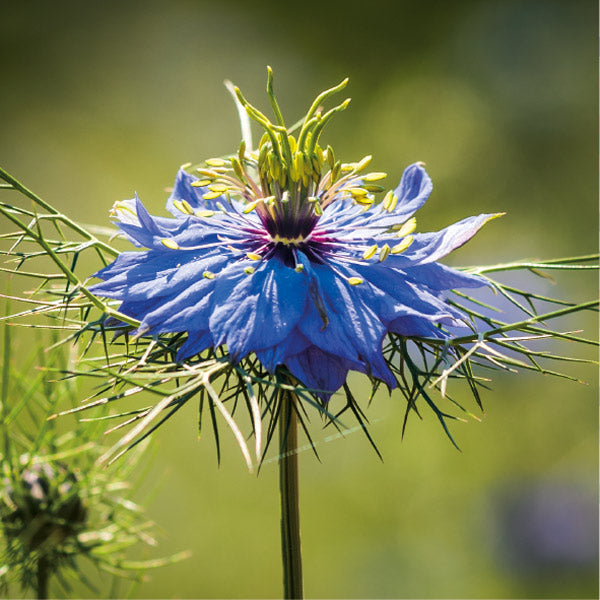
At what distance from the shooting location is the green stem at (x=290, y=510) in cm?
53

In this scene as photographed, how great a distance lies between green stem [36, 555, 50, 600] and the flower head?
37cm

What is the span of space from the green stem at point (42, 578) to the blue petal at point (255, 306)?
0.42m

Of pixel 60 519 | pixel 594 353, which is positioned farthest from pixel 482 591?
pixel 60 519

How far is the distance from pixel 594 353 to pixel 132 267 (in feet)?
6.37

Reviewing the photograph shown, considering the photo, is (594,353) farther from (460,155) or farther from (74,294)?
(74,294)

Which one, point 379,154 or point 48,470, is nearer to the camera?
point 48,470

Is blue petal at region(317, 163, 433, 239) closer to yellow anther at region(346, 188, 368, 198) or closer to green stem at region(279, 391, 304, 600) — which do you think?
yellow anther at region(346, 188, 368, 198)

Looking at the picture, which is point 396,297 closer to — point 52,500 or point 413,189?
point 413,189

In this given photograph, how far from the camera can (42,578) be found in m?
0.76

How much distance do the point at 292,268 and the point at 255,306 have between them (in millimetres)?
80

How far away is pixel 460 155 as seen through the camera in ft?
8.64

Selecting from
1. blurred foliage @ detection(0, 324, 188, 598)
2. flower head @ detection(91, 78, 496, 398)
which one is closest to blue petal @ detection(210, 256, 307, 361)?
flower head @ detection(91, 78, 496, 398)

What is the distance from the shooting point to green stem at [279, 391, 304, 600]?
531mm

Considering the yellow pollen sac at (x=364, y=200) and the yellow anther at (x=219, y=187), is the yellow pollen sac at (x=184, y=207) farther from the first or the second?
the yellow pollen sac at (x=364, y=200)
